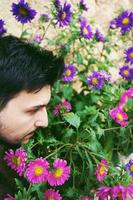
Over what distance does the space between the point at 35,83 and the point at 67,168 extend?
0.30 meters

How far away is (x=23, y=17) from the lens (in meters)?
1.71

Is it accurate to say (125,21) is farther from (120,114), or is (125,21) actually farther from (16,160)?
(16,160)

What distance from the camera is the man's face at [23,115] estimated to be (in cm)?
140

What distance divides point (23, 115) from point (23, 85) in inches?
4.5

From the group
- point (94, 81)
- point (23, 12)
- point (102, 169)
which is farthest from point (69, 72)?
point (102, 169)

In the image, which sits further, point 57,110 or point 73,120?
point 57,110

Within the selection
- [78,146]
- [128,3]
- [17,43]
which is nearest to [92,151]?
Result: [78,146]

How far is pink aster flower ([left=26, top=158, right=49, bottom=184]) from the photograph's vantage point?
53.5 inches

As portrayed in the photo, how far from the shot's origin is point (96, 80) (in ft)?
6.11

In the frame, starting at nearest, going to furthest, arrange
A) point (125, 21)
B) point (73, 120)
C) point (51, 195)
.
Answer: point (51, 195) → point (73, 120) → point (125, 21)

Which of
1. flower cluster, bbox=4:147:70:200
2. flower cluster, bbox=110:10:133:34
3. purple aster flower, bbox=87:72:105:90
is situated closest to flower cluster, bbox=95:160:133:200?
flower cluster, bbox=4:147:70:200

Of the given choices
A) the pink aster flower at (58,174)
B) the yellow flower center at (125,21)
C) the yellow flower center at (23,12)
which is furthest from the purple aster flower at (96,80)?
the pink aster flower at (58,174)

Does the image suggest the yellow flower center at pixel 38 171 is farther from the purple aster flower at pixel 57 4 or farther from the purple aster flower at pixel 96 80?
the purple aster flower at pixel 57 4

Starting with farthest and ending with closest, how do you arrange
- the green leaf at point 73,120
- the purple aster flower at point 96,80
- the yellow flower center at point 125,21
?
the yellow flower center at point 125,21
the purple aster flower at point 96,80
the green leaf at point 73,120
